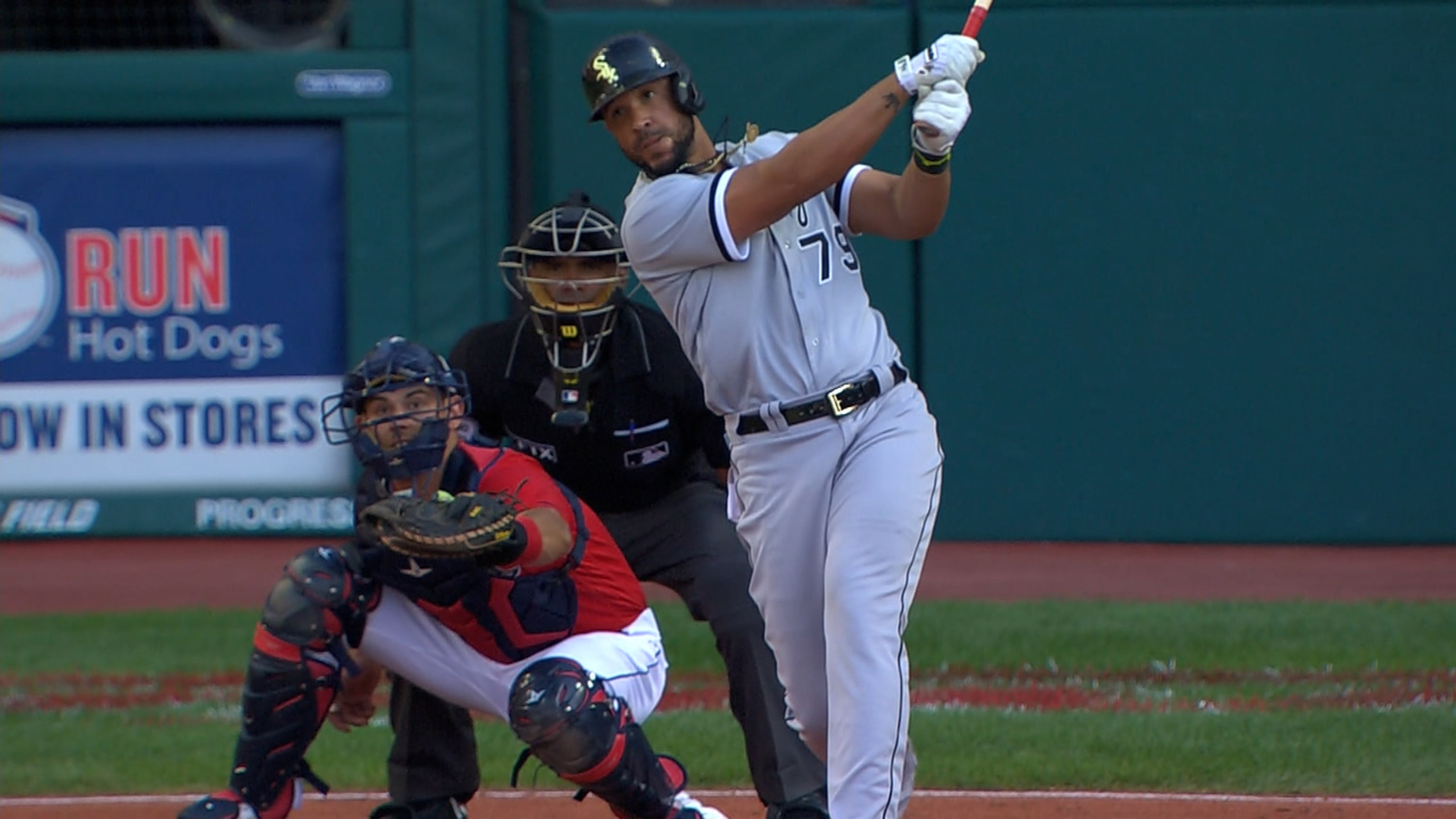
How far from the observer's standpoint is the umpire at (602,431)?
4645 millimetres

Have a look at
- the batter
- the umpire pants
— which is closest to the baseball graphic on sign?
the umpire pants

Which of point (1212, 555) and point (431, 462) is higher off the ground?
point (431, 462)

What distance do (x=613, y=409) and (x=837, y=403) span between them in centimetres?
124

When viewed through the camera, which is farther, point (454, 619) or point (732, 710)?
point (732, 710)

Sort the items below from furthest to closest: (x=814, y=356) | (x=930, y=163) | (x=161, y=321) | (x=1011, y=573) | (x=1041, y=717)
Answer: (x=161, y=321) → (x=1011, y=573) → (x=1041, y=717) → (x=814, y=356) → (x=930, y=163)

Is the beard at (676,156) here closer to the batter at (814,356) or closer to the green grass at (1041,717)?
the batter at (814,356)

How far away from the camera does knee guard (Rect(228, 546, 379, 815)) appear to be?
4125mm

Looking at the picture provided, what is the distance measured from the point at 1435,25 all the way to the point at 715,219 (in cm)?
705

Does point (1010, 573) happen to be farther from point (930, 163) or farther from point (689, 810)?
point (930, 163)

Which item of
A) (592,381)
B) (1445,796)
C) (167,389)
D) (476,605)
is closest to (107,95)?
(167,389)

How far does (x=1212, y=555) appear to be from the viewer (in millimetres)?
9766

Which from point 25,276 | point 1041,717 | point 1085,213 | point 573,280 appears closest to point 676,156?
point 573,280

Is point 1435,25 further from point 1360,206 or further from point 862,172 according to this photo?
point 862,172

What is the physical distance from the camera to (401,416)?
418cm
